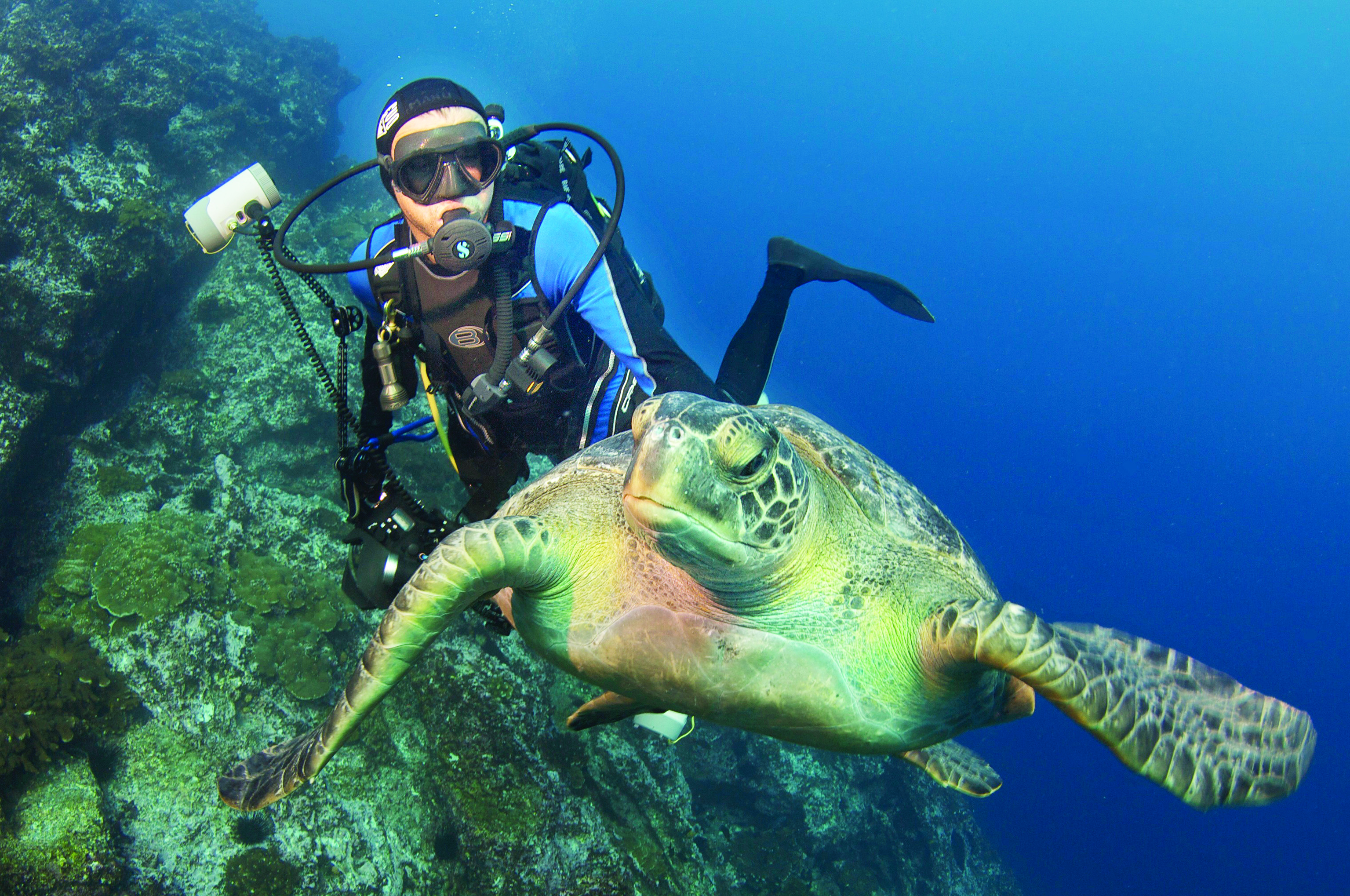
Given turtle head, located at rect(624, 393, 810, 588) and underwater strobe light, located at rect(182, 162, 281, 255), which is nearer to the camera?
turtle head, located at rect(624, 393, 810, 588)

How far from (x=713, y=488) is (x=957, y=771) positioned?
2462mm

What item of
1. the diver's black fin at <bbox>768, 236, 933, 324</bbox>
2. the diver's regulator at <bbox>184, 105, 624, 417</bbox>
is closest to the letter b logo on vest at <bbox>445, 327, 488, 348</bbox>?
the diver's regulator at <bbox>184, 105, 624, 417</bbox>

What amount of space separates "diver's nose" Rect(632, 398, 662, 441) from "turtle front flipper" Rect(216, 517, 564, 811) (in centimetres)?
42

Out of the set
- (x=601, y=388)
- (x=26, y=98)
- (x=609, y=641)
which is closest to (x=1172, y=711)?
(x=609, y=641)

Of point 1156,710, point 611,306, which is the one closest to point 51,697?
point 611,306

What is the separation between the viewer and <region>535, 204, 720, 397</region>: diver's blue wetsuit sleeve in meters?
2.29

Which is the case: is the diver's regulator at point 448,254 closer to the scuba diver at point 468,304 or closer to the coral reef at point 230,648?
the scuba diver at point 468,304

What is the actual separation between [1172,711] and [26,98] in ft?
29.1

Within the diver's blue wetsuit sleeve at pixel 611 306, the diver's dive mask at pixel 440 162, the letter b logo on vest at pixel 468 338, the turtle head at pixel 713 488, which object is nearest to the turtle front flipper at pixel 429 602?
the turtle head at pixel 713 488

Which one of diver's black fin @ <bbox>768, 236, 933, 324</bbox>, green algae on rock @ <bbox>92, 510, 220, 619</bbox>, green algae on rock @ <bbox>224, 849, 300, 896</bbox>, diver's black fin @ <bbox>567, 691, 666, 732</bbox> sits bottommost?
green algae on rock @ <bbox>224, 849, 300, 896</bbox>

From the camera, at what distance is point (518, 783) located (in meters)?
3.16

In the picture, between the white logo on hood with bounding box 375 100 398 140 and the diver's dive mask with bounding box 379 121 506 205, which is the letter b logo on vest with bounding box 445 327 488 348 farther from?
the white logo on hood with bounding box 375 100 398 140

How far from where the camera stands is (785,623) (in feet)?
5.03

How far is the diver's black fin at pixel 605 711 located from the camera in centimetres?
238
